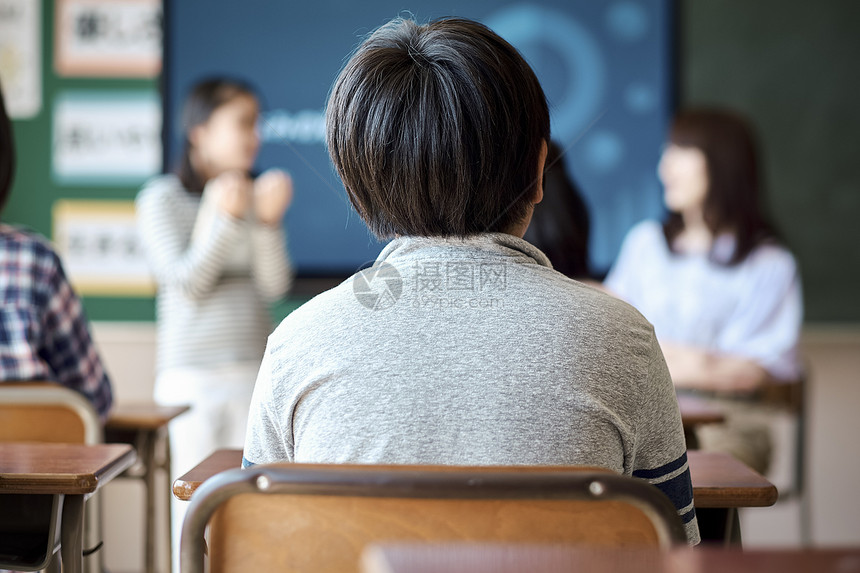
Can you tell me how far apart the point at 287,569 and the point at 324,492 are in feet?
0.34

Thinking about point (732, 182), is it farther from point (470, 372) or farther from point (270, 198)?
point (470, 372)

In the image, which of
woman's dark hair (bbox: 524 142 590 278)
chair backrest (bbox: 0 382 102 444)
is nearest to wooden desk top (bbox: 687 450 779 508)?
woman's dark hair (bbox: 524 142 590 278)

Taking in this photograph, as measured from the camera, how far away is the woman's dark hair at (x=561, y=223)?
2.09 metres

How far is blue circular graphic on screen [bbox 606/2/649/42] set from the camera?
3.14 metres

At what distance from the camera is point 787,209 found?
3117mm

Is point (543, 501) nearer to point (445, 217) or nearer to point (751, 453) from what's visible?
point (445, 217)

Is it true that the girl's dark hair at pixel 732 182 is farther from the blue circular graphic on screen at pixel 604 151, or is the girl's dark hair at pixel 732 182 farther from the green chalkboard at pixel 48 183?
the green chalkboard at pixel 48 183

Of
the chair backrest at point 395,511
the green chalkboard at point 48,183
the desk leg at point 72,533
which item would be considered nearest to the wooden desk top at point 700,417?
the chair backrest at point 395,511

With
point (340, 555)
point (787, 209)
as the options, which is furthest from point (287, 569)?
point (787, 209)

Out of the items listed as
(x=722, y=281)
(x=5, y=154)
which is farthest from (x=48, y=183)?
(x=722, y=281)

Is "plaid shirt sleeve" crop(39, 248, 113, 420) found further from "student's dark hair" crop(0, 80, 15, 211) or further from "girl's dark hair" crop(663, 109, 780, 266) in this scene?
"girl's dark hair" crop(663, 109, 780, 266)

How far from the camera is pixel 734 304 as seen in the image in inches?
108

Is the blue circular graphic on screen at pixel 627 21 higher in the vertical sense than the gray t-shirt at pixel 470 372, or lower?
higher

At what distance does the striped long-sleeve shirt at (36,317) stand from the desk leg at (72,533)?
542 mm
